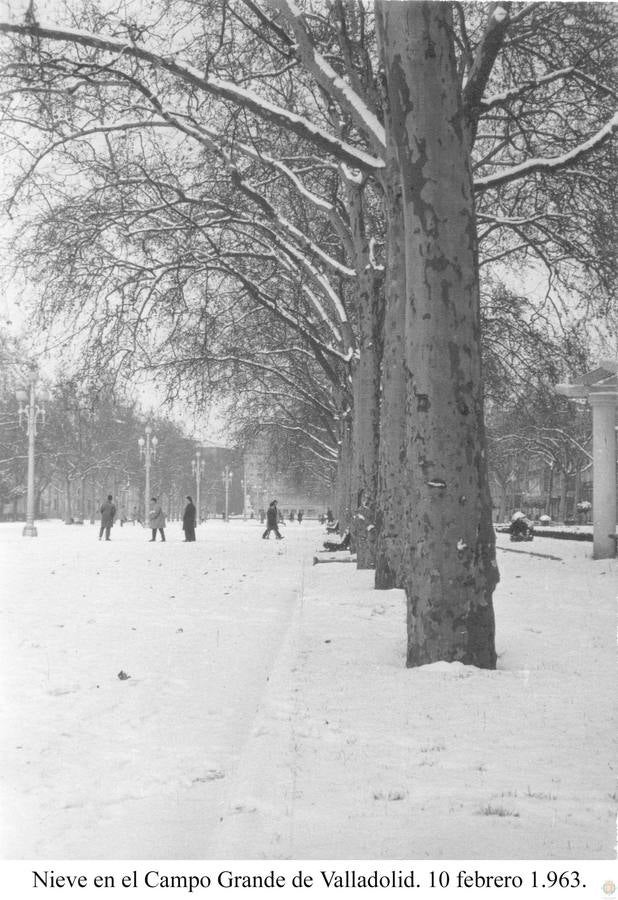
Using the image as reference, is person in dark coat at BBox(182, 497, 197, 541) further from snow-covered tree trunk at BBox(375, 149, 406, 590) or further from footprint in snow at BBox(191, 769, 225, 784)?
footprint in snow at BBox(191, 769, 225, 784)

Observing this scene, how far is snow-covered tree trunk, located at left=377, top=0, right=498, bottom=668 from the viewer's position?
6.10 m

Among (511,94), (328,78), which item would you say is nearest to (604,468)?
(511,94)

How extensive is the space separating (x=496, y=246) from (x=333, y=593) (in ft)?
38.3

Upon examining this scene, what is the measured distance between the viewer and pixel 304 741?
4.30 m

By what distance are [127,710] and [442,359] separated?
319cm

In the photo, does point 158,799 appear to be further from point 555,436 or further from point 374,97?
point 555,436

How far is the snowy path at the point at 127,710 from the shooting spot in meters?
3.64

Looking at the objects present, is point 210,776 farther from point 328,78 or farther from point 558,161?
point 558,161

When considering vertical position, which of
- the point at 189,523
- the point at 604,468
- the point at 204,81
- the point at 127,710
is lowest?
the point at 127,710

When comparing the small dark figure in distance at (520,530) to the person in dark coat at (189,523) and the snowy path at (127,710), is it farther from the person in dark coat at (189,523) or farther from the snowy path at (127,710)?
the snowy path at (127,710)

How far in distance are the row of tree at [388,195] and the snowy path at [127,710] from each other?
171 cm

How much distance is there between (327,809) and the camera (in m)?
3.32

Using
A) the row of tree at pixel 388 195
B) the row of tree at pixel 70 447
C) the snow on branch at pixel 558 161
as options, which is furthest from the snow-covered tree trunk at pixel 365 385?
the row of tree at pixel 70 447
